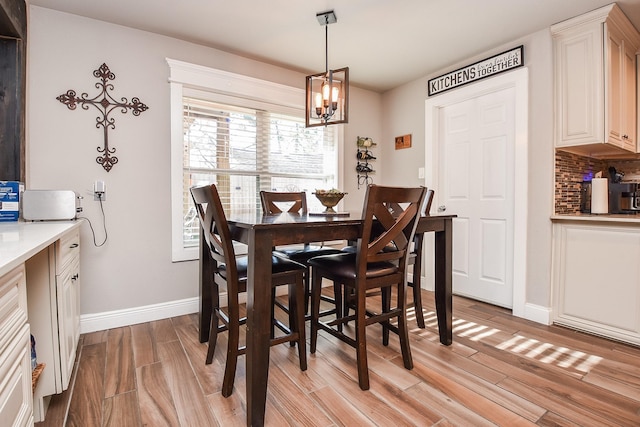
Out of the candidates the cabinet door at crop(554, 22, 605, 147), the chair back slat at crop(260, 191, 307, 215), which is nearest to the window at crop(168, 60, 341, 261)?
the chair back slat at crop(260, 191, 307, 215)

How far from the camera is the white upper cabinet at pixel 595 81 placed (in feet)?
7.81

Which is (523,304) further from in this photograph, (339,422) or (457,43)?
(457,43)

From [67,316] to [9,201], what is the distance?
30.4 inches

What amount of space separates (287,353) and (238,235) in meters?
0.94

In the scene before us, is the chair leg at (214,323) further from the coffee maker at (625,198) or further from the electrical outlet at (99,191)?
the coffee maker at (625,198)

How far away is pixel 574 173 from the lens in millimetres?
2869

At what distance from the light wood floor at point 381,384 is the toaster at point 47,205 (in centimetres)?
92

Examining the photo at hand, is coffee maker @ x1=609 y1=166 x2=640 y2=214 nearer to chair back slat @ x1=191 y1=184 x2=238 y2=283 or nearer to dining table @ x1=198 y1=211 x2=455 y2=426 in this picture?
dining table @ x1=198 y1=211 x2=455 y2=426

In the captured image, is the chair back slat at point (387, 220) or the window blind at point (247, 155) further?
the window blind at point (247, 155)

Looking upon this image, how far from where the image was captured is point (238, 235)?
66.3 inches

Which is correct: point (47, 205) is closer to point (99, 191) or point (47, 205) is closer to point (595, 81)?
point (99, 191)

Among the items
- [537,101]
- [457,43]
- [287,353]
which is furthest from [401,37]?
[287,353]

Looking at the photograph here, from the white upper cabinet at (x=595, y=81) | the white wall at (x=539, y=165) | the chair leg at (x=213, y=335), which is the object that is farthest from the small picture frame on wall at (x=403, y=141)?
the chair leg at (x=213, y=335)

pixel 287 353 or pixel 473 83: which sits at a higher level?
pixel 473 83
